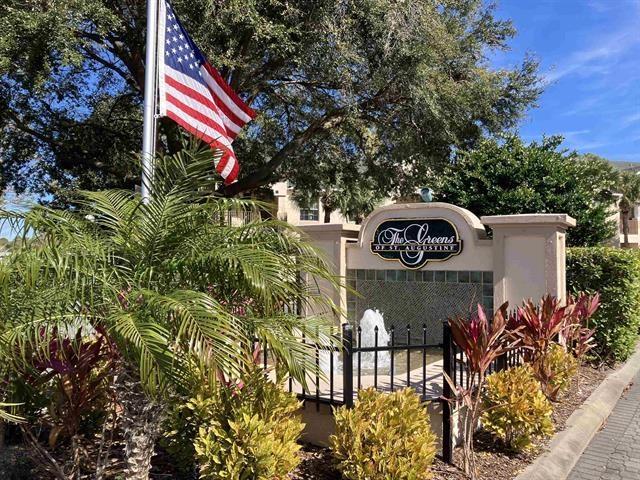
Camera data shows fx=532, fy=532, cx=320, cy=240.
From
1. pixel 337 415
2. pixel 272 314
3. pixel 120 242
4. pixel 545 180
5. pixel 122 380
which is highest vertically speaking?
pixel 545 180

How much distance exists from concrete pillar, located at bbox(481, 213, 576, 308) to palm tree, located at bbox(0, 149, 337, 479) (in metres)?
5.27

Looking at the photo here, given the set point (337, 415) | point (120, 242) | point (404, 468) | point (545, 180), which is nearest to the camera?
point (120, 242)

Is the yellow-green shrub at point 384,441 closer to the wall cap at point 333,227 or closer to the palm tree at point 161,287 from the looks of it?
the palm tree at point 161,287

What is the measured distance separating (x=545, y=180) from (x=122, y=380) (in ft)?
33.7

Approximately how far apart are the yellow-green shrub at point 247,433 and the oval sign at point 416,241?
5627mm

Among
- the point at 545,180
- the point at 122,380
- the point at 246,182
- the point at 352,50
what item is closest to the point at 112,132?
the point at 246,182

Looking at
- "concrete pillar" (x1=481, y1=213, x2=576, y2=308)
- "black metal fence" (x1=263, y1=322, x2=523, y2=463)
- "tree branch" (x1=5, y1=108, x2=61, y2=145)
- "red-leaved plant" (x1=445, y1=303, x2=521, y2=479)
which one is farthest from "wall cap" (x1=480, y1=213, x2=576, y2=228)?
"tree branch" (x1=5, y1=108, x2=61, y2=145)

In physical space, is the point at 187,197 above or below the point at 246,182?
below

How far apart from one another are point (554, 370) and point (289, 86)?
11.1 meters

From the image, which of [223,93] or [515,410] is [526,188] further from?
[515,410]

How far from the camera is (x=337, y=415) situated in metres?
3.89

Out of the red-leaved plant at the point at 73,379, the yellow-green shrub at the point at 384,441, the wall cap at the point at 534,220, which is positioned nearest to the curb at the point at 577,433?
the yellow-green shrub at the point at 384,441

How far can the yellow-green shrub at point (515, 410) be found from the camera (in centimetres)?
475

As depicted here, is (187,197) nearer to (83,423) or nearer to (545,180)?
(83,423)
